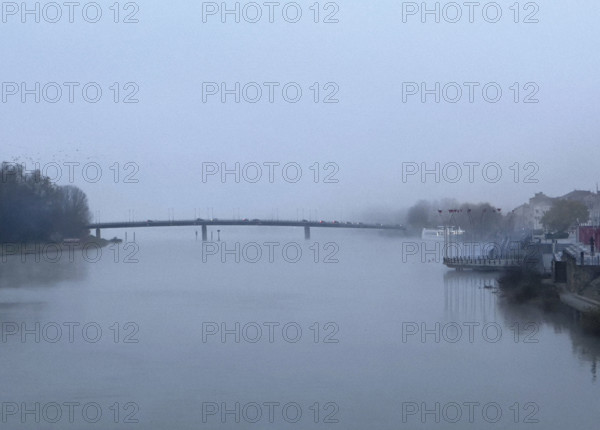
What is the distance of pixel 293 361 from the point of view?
522 centimetres

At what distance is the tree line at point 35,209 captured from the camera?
58.9 feet

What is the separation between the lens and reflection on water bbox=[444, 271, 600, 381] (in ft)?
19.4

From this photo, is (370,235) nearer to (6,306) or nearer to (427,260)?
(427,260)

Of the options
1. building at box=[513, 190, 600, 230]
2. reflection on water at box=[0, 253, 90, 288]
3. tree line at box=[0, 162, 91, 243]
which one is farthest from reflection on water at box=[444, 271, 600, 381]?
tree line at box=[0, 162, 91, 243]

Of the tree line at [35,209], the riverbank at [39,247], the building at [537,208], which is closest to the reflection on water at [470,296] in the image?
the building at [537,208]

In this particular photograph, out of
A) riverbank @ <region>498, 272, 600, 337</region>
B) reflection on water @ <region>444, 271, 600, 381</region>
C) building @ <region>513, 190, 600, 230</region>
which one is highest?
building @ <region>513, 190, 600, 230</region>

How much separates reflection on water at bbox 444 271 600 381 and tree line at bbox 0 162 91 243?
11346 mm

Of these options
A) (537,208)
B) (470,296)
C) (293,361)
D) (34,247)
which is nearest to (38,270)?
(34,247)

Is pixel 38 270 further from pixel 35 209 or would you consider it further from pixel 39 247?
pixel 39 247

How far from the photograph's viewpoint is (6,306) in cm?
861

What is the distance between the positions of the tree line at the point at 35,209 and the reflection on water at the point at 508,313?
11.3 meters

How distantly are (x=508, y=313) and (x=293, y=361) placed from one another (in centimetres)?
360

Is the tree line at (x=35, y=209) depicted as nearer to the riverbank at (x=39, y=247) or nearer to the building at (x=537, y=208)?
the riverbank at (x=39, y=247)

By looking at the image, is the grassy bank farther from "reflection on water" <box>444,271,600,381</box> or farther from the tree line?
"reflection on water" <box>444,271,600,381</box>
